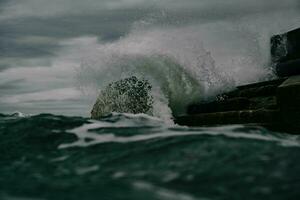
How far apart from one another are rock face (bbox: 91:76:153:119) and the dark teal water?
4.99 m

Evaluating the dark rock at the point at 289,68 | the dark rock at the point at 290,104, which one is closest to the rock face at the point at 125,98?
the dark rock at the point at 289,68

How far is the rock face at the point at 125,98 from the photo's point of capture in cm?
1046

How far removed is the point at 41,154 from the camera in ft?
15.0

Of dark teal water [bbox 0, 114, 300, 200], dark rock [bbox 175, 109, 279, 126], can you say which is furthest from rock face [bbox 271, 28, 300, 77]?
dark teal water [bbox 0, 114, 300, 200]

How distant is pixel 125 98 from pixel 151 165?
23.1 ft

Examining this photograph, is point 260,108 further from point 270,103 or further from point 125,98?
point 125,98

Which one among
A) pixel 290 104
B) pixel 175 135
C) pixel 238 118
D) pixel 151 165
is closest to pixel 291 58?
pixel 238 118

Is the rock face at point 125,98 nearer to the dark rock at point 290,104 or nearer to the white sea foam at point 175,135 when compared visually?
the dark rock at point 290,104

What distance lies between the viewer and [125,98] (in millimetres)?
10562

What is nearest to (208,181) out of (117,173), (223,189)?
(223,189)

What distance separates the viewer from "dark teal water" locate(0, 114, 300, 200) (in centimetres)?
298

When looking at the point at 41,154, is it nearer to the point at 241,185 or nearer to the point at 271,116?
the point at 241,185

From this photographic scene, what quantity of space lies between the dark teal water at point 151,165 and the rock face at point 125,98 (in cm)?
499

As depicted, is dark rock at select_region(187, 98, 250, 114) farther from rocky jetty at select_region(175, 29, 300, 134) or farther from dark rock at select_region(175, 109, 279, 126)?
dark rock at select_region(175, 109, 279, 126)
